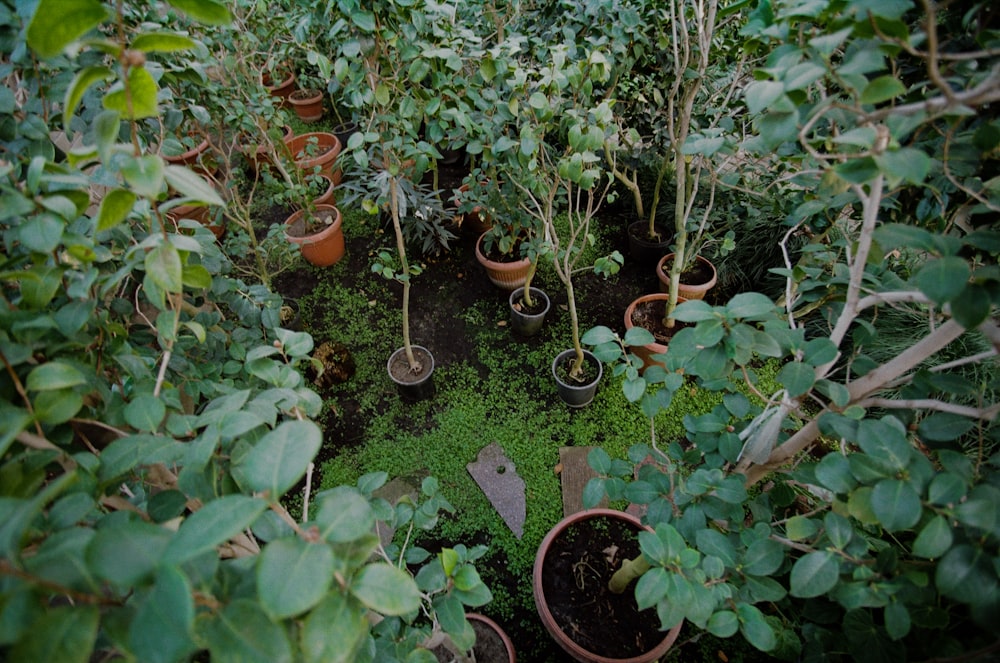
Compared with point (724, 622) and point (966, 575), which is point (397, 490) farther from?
point (966, 575)

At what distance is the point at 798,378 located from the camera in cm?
95

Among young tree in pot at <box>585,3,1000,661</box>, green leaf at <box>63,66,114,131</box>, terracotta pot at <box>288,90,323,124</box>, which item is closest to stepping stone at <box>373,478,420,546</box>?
young tree in pot at <box>585,3,1000,661</box>

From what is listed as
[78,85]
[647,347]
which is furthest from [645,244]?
[78,85]

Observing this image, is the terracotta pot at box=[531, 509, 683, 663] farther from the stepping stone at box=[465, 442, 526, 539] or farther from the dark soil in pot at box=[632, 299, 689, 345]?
the dark soil in pot at box=[632, 299, 689, 345]

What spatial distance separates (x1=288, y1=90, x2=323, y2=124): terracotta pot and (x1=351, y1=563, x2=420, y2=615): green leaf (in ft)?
16.9

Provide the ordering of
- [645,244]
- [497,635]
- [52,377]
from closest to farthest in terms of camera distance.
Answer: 1. [52,377]
2. [497,635]
3. [645,244]

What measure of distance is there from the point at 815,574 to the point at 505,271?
7.85 ft

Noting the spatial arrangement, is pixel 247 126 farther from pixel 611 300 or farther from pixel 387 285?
pixel 611 300

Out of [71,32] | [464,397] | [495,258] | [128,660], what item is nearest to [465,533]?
[464,397]

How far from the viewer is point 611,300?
125 inches

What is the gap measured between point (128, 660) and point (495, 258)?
9.25 feet

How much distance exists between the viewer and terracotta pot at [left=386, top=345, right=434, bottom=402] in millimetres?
2625

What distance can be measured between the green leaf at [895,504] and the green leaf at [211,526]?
845mm

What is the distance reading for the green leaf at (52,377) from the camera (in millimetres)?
619
